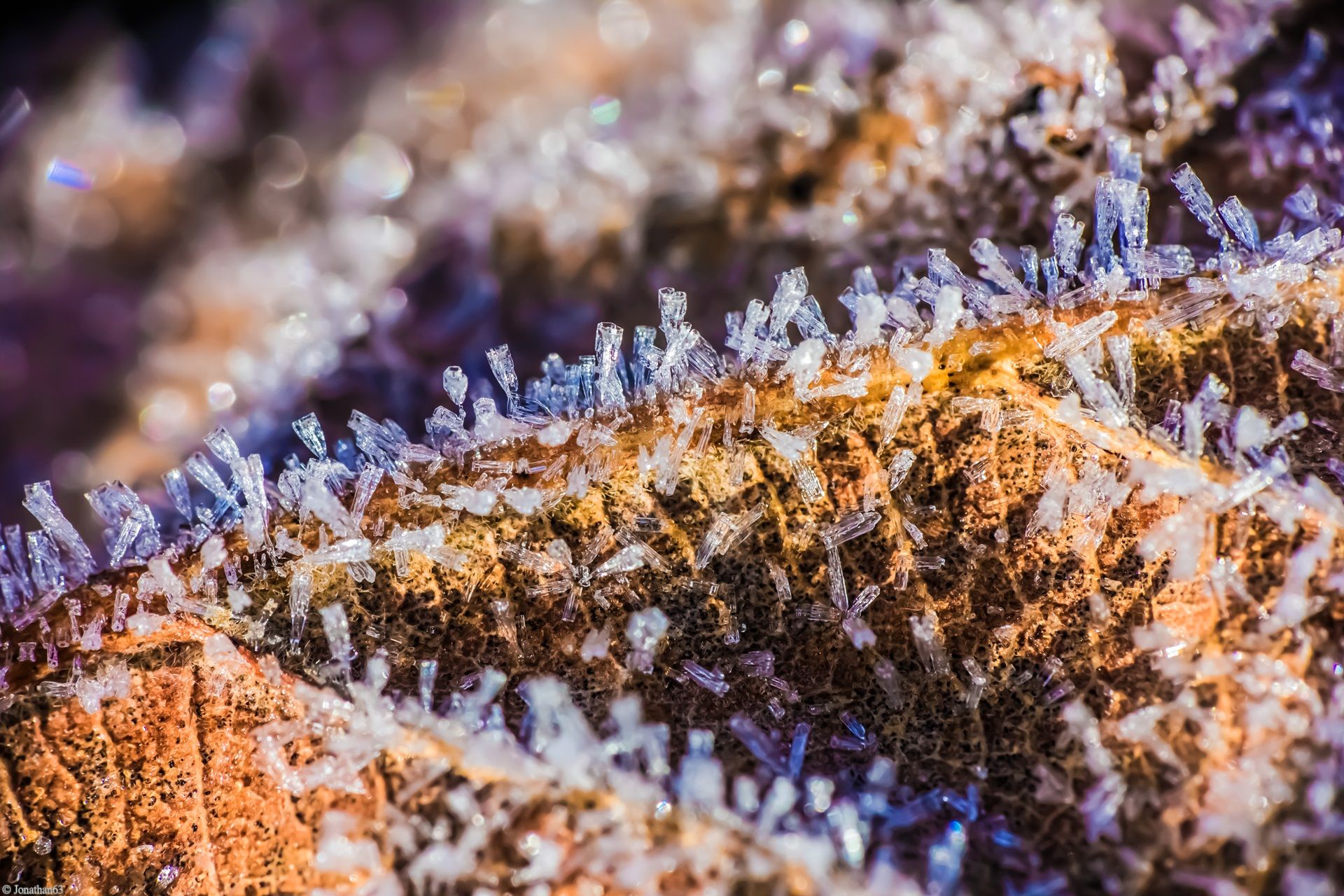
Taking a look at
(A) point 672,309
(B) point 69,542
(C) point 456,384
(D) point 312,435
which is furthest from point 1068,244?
(B) point 69,542

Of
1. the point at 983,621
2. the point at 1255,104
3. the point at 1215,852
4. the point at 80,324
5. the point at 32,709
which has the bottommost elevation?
the point at 1215,852

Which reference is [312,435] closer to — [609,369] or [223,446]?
[223,446]

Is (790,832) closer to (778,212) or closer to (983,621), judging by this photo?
(983,621)

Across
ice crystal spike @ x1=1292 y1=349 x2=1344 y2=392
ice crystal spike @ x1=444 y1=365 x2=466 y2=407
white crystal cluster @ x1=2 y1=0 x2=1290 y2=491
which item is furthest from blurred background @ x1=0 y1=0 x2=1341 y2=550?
ice crystal spike @ x1=1292 y1=349 x2=1344 y2=392

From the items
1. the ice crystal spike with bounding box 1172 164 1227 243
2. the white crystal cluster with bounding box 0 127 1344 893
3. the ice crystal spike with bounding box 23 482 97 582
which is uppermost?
the ice crystal spike with bounding box 1172 164 1227 243

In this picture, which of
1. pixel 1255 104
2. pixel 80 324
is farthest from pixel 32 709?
pixel 1255 104

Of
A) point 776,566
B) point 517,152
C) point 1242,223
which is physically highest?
point 517,152

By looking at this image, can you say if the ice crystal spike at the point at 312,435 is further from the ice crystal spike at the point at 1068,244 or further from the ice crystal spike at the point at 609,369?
the ice crystal spike at the point at 1068,244

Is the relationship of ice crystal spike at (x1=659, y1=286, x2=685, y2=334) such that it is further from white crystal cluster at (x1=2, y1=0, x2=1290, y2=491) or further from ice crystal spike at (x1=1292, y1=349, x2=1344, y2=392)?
ice crystal spike at (x1=1292, y1=349, x2=1344, y2=392)
